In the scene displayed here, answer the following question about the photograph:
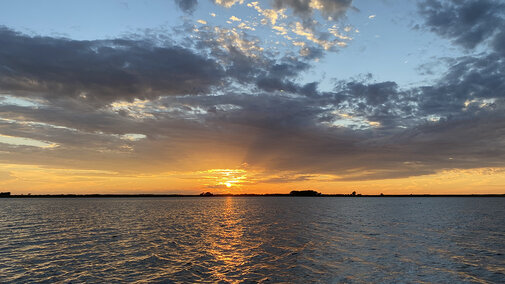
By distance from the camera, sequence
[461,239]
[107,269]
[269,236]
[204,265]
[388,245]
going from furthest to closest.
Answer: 1. [269,236]
2. [461,239]
3. [388,245]
4. [204,265]
5. [107,269]

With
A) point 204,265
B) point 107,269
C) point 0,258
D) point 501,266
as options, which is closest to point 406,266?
point 501,266

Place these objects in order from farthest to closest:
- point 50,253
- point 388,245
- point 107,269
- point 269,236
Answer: point 269,236 < point 388,245 < point 50,253 < point 107,269

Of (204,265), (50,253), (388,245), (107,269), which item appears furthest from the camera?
(388,245)

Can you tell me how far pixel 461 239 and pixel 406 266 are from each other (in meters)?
26.6

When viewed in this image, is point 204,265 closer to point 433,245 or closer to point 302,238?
point 302,238

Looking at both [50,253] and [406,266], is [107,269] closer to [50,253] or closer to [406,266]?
[50,253]

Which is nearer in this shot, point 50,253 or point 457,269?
point 457,269

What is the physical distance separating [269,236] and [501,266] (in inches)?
1259

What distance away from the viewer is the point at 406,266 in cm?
3300

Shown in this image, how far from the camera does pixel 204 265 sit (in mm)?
34438

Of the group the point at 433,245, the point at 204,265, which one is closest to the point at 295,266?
the point at 204,265

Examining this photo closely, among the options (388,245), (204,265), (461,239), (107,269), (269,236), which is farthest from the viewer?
(269,236)

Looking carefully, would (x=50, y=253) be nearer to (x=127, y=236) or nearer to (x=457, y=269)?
(x=127, y=236)

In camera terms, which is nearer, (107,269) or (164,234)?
(107,269)
